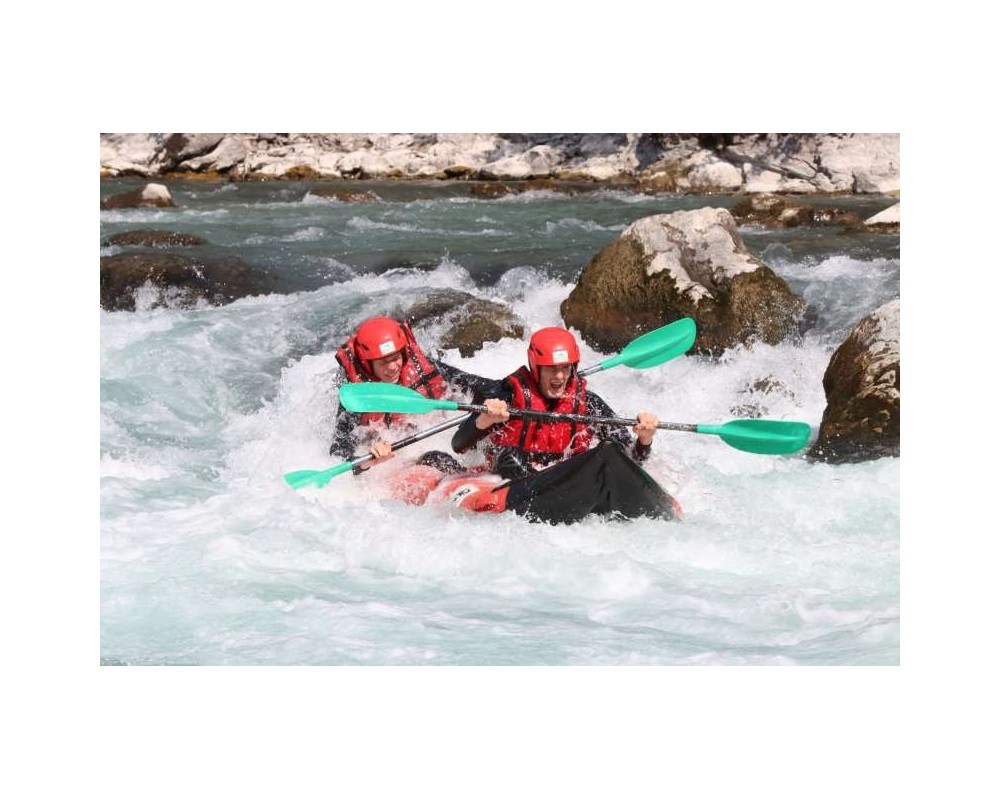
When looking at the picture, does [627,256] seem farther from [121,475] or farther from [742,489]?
[121,475]

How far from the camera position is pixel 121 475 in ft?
16.7

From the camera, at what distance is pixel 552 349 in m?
5.01

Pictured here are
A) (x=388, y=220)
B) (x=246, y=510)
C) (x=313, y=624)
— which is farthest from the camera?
(x=388, y=220)

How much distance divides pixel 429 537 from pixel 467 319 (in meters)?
0.94

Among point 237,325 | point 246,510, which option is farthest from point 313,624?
point 237,325

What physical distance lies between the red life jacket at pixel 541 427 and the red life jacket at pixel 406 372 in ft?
1.07

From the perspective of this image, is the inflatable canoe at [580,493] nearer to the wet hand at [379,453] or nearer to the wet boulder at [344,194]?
the wet hand at [379,453]

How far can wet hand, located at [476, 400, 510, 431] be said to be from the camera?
4.95 m

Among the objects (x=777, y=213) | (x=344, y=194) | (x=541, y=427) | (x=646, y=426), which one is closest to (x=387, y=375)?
(x=541, y=427)

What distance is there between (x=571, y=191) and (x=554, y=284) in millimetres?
374

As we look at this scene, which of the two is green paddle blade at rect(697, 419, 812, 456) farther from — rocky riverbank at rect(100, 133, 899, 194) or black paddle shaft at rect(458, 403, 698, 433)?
rocky riverbank at rect(100, 133, 899, 194)

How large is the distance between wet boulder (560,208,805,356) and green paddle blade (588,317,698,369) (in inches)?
2.8

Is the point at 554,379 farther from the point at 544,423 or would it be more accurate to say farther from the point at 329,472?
the point at 329,472

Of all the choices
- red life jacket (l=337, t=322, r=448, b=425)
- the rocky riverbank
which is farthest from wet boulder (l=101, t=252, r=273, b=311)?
red life jacket (l=337, t=322, r=448, b=425)
